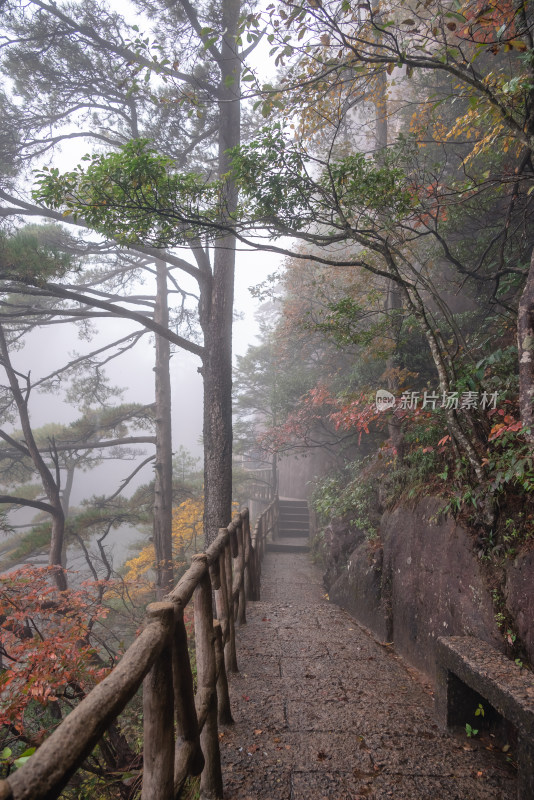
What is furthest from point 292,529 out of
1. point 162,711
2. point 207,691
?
point 162,711

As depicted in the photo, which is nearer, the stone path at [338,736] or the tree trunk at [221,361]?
the stone path at [338,736]

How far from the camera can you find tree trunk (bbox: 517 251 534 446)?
3223 mm

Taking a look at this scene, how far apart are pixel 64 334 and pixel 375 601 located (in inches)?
4373

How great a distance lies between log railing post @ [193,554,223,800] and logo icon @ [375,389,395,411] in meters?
3.67

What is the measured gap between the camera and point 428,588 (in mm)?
4039

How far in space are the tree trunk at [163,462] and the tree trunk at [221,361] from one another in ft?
13.4

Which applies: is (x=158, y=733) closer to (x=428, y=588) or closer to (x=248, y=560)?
(x=428, y=588)

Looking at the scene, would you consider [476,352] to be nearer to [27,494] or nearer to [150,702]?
[150,702]

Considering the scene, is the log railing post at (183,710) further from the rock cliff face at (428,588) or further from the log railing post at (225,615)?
the rock cliff face at (428,588)

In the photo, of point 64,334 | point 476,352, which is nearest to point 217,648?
point 476,352

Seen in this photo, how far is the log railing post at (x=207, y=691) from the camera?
2.05m

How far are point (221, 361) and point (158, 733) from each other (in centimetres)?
569

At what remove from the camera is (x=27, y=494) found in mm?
14523

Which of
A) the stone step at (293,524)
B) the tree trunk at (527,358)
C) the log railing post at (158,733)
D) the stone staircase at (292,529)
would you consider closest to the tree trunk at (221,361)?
the tree trunk at (527,358)
